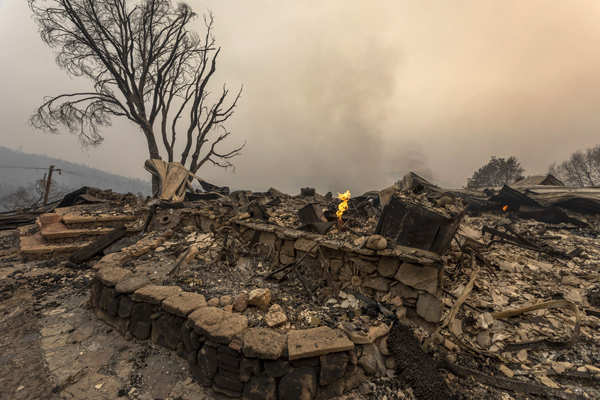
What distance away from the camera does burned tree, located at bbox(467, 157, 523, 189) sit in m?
29.7

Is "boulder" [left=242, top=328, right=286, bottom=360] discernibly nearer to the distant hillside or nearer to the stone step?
the stone step

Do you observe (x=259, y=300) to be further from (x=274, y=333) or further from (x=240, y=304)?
(x=274, y=333)

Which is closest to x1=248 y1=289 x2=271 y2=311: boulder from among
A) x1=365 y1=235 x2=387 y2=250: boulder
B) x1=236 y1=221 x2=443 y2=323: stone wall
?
x1=236 y1=221 x2=443 y2=323: stone wall

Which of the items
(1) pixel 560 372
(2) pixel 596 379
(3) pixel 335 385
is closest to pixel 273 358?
(3) pixel 335 385

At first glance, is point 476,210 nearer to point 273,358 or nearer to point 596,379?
point 596,379

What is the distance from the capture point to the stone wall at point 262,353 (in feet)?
7.31

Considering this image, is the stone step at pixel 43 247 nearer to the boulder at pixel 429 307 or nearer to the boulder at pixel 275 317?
the boulder at pixel 275 317

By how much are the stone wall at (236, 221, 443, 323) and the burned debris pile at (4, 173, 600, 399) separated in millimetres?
18

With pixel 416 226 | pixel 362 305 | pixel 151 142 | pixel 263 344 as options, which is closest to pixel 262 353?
pixel 263 344

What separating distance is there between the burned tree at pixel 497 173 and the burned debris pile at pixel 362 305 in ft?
102

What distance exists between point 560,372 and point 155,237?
7009mm

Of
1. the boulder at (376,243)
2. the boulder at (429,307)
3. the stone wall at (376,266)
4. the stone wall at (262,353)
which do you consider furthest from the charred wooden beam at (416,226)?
the stone wall at (262,353)

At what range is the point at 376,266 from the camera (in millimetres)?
3393

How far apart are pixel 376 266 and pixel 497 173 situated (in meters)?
38.5
